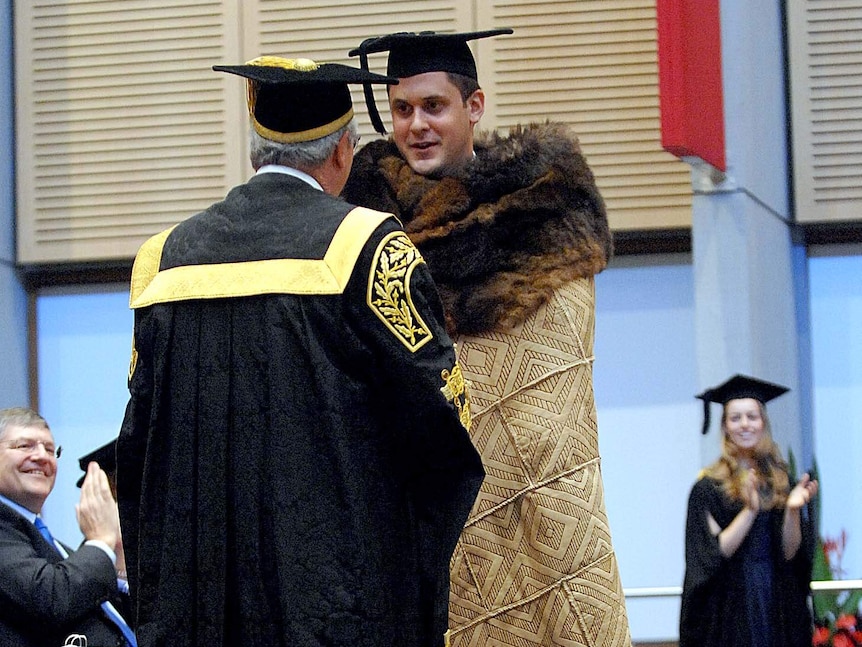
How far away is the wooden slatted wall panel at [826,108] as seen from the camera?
24.2 feet

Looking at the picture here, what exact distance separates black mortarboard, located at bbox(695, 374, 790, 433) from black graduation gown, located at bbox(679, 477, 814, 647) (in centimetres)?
34

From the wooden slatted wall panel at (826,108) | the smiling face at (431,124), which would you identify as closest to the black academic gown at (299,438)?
the smiling face at (431,124)

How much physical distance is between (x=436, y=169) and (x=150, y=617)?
1.18m

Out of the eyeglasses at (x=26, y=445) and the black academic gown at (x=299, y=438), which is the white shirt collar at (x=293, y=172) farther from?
the eyeglasses at (x=26, y=445)

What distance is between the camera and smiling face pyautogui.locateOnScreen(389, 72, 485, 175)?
318cm

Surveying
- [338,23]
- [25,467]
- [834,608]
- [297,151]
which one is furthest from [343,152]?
[338,23]

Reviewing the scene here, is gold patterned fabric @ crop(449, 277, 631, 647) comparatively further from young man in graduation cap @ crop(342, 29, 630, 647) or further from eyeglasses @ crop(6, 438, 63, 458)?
eyeglasses @ crop(6, 438, 63, 458)

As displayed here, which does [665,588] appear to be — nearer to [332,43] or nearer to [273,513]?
[332,43]

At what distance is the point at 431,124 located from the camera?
10.5ft

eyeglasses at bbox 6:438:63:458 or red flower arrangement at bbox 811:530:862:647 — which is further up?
eyeglasses at bbox 6:438:63:458

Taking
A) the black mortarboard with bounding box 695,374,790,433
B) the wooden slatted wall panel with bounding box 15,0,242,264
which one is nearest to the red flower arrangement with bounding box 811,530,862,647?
the black mortarboard with bounding box 695,374,790,433

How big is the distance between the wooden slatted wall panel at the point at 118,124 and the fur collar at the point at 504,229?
181 inches

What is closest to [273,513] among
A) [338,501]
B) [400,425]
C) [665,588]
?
[338,501]

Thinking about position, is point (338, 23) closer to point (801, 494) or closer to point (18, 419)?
point (801, 494)
